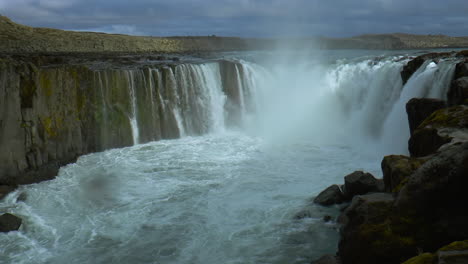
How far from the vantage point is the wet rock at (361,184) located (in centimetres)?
1048

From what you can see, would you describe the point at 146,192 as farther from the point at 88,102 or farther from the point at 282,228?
the point at 88,102

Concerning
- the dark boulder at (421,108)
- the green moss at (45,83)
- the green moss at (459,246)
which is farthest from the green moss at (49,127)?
the green moss at (459,246)

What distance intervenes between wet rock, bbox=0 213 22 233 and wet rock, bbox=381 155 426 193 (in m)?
8.72

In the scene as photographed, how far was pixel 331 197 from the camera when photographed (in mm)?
10844

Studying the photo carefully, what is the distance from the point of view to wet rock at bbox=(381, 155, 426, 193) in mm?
Answer: 8203

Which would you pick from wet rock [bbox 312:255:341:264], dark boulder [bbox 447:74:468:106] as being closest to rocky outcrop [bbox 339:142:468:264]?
wet rock [bbox 312:255:341:264]

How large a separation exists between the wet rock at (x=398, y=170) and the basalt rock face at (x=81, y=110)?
1074cm

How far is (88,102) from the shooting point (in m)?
17.0

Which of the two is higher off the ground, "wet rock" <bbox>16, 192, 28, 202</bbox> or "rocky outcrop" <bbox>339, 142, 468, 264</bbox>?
"rocky outcrop" <bbox>339, 142, 468, 264</bbox>

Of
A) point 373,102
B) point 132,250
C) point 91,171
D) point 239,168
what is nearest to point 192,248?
point 132,250

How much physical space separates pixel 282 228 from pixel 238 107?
12616 millimetres

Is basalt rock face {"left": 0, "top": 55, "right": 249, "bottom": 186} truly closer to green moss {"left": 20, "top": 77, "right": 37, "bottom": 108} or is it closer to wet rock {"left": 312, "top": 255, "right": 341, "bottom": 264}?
green moss {"left": 20, "top": 77, "right": 37, "bottom": 108}

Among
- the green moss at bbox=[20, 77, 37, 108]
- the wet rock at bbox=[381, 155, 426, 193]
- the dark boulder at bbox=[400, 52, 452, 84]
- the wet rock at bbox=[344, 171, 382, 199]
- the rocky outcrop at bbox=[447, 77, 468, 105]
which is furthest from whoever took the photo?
the dark boulder at bbox=[400, 52, 452, 84]

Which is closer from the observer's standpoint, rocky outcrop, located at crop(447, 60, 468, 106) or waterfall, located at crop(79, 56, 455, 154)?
rocky outcrop, located at crop(447, 60, 468, 106)
